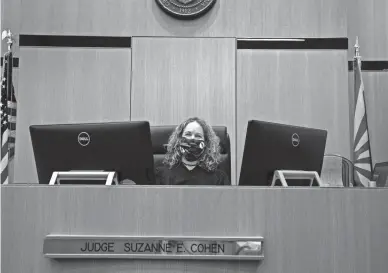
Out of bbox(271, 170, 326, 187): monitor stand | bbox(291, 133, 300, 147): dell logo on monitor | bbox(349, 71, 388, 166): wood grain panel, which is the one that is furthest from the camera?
bbox(349, 71, 388, 166): wood grain panel

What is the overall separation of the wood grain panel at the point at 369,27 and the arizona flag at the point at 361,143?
443 millimetres

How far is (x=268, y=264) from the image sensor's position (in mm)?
1187

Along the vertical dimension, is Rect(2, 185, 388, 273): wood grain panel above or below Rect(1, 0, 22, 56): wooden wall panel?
below

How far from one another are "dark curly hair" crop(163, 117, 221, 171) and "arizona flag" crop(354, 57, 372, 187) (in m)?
1.96

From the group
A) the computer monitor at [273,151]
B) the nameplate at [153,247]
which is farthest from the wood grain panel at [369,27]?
the nameplate at [153,247]

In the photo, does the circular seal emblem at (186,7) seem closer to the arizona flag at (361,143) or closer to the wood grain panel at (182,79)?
the wood grain panel at (182,79)

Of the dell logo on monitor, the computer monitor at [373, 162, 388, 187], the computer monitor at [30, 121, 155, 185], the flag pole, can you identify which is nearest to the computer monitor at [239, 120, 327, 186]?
the dell logo on monitor

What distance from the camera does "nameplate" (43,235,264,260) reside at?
118 centimetres

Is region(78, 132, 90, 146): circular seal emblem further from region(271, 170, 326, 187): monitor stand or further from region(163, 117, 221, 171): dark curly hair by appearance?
region(163, 117, 221, 171): dark curly hair

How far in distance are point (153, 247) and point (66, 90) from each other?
3479 millimetres

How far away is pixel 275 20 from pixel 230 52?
51cm

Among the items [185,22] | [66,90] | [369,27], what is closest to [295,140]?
[185,22]

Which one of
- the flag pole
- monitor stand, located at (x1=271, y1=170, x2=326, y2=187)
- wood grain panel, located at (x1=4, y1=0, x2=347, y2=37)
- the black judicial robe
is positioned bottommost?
the black judicial robe

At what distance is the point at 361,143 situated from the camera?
4188mm
